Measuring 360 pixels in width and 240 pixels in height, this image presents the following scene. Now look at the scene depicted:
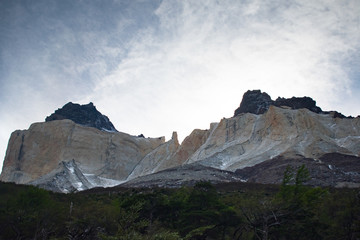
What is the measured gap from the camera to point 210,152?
84.7m

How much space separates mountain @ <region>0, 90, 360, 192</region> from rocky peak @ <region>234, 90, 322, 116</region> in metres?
0.29

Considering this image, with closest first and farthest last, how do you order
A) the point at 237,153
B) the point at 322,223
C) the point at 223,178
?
the point at 322,223 < the point at 223,178 < the point at 237,153

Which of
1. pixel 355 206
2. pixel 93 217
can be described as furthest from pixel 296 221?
pixel 93 217

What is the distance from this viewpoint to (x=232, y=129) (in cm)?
9131

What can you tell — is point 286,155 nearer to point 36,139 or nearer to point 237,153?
point 237,153

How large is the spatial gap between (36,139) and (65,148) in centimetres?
1182

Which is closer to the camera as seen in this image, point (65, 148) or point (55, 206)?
point (55, 206)

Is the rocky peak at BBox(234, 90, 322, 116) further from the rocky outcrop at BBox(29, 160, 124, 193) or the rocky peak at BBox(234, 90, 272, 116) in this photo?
the rocky outcrop at BBox(29, 160, 124, 193)

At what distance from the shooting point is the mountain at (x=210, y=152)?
2350 inches

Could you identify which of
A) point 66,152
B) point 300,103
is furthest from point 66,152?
point 300,103

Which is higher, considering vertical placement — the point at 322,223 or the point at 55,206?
the point at 55,206

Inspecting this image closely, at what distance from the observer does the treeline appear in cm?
1977

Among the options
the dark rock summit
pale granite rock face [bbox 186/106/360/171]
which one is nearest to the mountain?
pale granite rock face [bbox 186/106/360/171]

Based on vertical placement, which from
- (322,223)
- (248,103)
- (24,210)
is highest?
(248,103)
